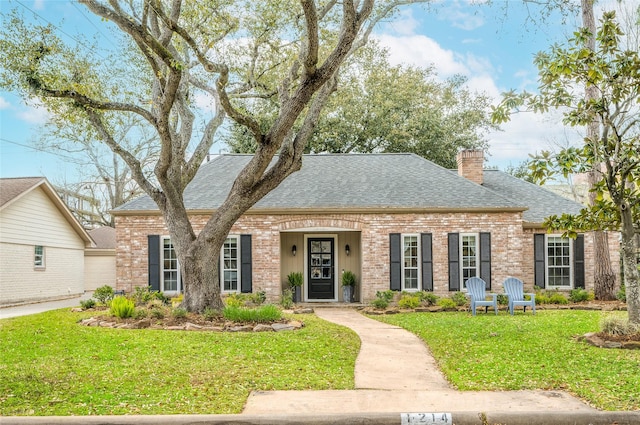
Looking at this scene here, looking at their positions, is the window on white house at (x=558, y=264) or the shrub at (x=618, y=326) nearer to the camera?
the shrub at (x=618, y=326)

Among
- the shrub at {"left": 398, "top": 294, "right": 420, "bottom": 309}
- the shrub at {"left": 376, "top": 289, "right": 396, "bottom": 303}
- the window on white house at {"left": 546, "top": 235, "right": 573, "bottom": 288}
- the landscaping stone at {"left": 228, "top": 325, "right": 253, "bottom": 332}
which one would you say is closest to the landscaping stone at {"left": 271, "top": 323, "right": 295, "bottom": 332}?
the landscaping stone at {"left": 228, "top": 325, "right": 253, "bottom": 332}

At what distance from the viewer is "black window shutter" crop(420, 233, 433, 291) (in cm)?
1559

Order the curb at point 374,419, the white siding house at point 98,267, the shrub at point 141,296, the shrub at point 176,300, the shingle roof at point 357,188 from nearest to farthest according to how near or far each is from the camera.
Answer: the curb at point 374,419, the shrub at point 176,300, the shrub at point 141,296, the shingle roof at point 357,188, the white siding house at point 98,267

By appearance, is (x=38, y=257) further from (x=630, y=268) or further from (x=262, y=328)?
(x=630, y=268)

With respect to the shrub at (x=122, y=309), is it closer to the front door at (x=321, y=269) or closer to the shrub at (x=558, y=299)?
the front door at (x=321, y=269)

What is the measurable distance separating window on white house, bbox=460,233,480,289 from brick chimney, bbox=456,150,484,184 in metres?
3.14

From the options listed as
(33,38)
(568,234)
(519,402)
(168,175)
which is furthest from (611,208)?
(33,38)

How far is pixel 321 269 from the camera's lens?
16859mm

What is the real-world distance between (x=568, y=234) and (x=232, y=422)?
23.2 feet

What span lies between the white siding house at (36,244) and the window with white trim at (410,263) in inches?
491

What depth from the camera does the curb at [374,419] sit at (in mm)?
4645

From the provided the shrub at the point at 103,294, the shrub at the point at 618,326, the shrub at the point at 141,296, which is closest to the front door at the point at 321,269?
the shrub at the point at 141,296

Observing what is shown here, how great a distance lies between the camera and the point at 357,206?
15734 mm

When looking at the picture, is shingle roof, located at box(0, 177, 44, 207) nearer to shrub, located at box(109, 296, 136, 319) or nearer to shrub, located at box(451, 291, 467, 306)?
shrub, located at box(109, 296, 136, 319)
